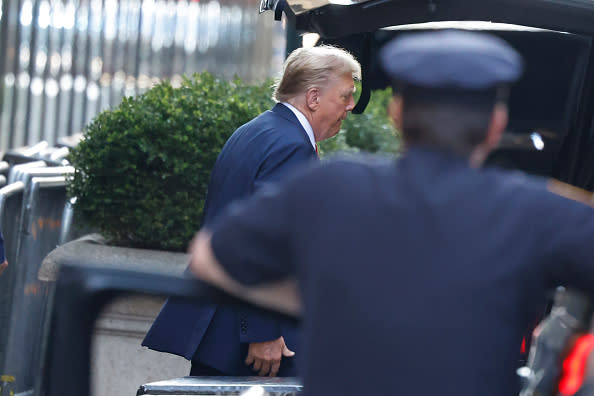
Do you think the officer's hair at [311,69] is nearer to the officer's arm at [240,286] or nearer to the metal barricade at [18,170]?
the officer's arm at [240,286]

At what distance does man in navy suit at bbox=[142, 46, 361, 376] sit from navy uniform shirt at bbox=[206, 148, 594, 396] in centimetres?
171

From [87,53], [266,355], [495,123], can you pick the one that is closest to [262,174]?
[266,355]

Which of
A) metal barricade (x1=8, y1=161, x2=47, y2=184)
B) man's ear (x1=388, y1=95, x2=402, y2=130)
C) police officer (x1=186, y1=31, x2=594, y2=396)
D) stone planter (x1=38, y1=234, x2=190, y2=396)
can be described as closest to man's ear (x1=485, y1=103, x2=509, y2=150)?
police officer (x1=186, y1=31, x2=594, y2=396)

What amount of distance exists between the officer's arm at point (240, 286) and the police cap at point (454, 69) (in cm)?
41

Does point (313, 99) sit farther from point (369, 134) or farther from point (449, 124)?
point (369, 134)

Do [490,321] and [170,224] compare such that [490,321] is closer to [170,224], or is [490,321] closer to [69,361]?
[69,361]

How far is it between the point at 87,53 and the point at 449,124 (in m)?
17.9

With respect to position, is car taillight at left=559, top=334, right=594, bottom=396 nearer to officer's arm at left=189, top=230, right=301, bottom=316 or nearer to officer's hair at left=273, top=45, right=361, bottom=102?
officer's arm at left=189, top=230, right=301, bottom=316

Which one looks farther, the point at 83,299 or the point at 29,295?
the point at 29,295

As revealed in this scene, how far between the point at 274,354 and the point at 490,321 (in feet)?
6.23

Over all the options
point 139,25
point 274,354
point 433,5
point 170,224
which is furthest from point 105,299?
point 139,25

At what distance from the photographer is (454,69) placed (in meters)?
1.60

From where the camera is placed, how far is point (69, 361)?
5.66 feet

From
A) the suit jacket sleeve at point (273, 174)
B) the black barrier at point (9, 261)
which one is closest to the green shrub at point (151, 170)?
the black barrier at point (9, 261)
